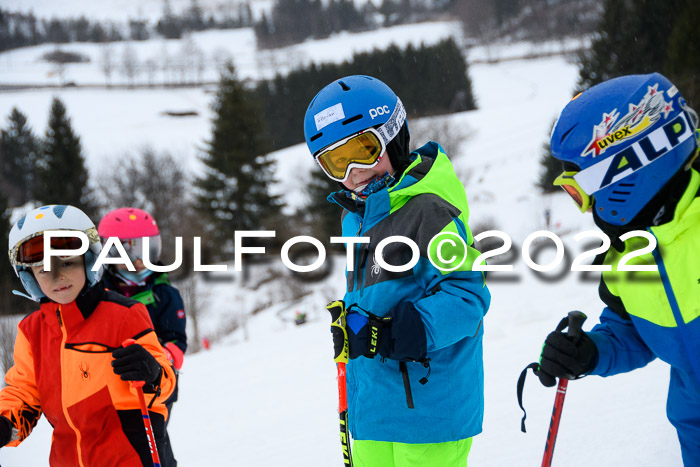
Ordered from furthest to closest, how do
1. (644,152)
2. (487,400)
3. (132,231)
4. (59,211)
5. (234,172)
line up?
(234,172) < (487,400) < (132,231) < (59,211) < (644,152)

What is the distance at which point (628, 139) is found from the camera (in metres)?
1.55

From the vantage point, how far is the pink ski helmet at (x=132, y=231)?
3756mm

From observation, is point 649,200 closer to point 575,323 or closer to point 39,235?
point 575,323

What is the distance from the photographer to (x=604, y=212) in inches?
65.3

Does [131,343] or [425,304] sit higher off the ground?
[425,304]

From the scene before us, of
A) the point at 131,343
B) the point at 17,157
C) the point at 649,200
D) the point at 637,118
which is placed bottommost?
the point at 17,157

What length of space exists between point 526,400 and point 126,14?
164131mm

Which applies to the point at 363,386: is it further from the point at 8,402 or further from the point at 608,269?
the point at 8,402

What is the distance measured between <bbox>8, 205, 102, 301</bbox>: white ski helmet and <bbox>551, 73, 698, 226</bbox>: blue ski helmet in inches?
81.2

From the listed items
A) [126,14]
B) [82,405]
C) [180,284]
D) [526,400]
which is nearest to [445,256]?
[82,405]

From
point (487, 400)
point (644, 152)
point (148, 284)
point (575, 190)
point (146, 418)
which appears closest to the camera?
point (644, 152)

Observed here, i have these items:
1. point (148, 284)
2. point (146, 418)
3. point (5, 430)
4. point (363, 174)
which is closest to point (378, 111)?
point (363, 174)

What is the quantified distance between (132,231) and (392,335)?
2.74 metres

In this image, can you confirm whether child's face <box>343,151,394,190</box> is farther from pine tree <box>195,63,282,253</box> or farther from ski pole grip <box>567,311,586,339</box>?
pine tree <box>195,63,282,253</box>
